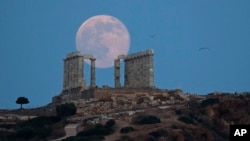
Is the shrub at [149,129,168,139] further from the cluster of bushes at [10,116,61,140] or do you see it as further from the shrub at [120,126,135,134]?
the cluster of bushes at [10,116,61,140]

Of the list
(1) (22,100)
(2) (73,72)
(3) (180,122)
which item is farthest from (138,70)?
(3) (180,122)

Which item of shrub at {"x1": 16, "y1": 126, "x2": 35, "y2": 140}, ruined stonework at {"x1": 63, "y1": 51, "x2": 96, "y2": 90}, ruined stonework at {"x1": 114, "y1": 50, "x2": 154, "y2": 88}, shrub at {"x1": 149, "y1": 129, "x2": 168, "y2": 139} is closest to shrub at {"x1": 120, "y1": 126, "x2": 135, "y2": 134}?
shrub at {"x1": 149, "y1": 129, "x2": 168, "y2": 139}

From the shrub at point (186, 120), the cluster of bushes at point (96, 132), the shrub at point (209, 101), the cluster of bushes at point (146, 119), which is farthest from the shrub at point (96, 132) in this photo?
the shrub at point (209, 101)

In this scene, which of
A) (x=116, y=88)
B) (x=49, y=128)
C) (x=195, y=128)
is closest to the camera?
(x=195, y=128)

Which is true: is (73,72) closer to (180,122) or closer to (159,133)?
(180,122)

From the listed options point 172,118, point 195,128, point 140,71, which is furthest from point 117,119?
point 140,71

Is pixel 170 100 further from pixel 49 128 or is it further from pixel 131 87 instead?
pixel 49 128
